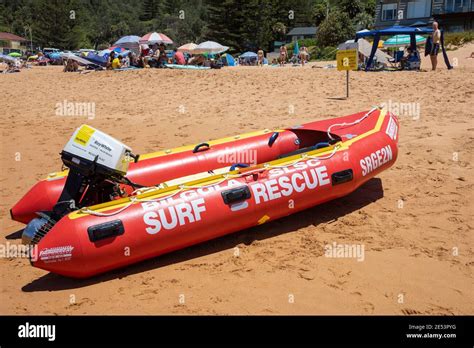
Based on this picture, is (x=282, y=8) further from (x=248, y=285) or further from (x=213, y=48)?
(x=248, y=285)

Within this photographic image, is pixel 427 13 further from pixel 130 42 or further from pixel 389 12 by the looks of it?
pixel 130 42

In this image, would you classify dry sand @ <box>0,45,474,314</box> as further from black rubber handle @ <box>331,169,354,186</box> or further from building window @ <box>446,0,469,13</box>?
building window @ <box>446,0,469,13</box>

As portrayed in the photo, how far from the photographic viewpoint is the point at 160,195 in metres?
3.88

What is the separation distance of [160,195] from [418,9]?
125 ft

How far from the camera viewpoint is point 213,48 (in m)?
25.0

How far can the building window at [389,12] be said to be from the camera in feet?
122

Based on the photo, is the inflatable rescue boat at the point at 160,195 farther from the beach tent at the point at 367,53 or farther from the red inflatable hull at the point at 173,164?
the beach tent at the point at 367,53

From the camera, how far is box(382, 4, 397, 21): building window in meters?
37.2

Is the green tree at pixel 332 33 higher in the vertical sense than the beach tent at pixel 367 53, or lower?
higher

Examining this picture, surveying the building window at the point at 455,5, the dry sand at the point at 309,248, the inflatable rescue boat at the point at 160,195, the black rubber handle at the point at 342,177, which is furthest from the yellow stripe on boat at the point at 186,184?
the building window at the point at 455,5

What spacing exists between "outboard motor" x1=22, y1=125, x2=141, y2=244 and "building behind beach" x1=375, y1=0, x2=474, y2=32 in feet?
107

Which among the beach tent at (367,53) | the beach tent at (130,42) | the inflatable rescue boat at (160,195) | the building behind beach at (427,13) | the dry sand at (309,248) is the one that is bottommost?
the dry sand at (309,248)

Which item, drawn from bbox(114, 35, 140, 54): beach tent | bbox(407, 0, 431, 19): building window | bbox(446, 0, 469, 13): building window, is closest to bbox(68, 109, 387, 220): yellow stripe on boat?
bbox(114, 35, 140, 54): beach tent

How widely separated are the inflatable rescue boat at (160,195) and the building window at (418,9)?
117 ft
